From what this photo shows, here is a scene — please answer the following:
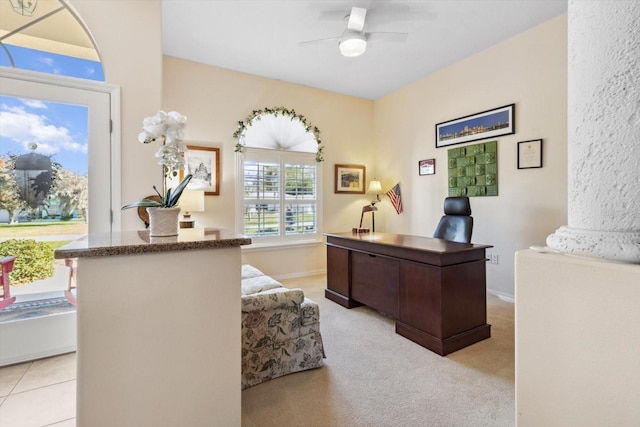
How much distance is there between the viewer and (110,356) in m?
1.14

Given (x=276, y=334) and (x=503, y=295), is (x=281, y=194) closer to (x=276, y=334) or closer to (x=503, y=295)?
(x=276, y=334)

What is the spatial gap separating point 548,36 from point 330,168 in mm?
3146

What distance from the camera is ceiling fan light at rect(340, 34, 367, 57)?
299 centimetres

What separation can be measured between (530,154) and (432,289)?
7.17 feet

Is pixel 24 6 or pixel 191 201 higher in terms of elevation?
pixel 24 6

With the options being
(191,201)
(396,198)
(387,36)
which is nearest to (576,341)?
(191,201)

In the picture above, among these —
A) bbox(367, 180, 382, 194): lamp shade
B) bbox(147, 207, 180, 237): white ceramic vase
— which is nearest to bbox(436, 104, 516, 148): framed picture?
bbox(367, 180, 382, 194): lamp shade

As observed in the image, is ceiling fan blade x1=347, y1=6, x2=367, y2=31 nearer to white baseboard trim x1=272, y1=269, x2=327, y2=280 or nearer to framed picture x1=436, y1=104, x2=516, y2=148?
framed picture x1=436, y1=104, x2=516, y2=148

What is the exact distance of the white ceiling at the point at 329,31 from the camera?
115 inches

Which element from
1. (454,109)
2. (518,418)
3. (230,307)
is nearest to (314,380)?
(230,307)

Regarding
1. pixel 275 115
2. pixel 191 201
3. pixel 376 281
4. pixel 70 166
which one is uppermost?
pixel 275 115

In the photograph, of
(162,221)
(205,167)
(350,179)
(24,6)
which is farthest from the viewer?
(350,179)

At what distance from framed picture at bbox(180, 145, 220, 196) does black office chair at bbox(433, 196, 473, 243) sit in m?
2.95

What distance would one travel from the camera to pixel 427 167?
14.9 feet
